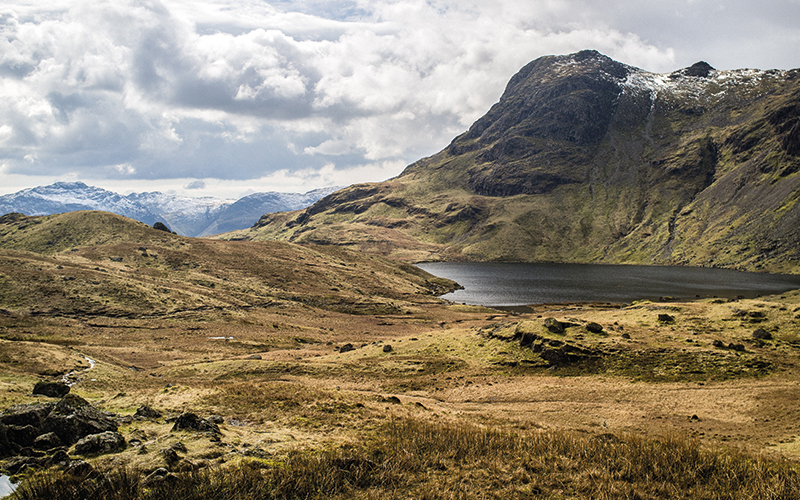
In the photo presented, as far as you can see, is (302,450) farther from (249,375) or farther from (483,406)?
(249,375)

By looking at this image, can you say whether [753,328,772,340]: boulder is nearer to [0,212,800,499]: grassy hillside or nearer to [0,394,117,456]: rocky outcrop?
[0,212,800,499]: grassy hillside

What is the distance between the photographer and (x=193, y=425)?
17078 millimetres

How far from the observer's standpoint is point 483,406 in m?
29.7

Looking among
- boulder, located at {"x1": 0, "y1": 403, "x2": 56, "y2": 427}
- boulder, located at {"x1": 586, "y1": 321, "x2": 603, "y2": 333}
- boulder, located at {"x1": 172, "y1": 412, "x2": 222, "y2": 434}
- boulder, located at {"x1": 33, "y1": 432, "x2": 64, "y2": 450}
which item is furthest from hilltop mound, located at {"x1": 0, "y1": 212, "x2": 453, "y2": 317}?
boulder, located at {"x1": 33, "y1": 432, "x2": 64, "y2": 450}

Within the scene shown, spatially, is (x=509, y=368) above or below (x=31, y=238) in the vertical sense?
below

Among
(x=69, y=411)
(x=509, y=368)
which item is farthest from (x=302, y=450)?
(x=509, y=368)

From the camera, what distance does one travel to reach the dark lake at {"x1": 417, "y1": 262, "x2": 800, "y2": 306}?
12366 cm

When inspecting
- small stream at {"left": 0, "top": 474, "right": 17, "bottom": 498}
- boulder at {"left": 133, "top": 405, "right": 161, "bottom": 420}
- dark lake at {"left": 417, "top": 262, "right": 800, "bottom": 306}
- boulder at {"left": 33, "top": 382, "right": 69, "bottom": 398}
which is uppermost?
small stream at {"left": 0, "top": 474, "right": 17, "bottom": 498}

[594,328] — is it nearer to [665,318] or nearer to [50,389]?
[665,318]

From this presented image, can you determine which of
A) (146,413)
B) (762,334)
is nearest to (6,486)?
(146,413)

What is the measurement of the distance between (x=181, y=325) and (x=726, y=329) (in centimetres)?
7418

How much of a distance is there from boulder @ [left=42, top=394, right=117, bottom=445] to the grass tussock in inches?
155

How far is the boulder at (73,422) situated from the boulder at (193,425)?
7.48ft

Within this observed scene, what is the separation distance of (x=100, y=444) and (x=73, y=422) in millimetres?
1751
